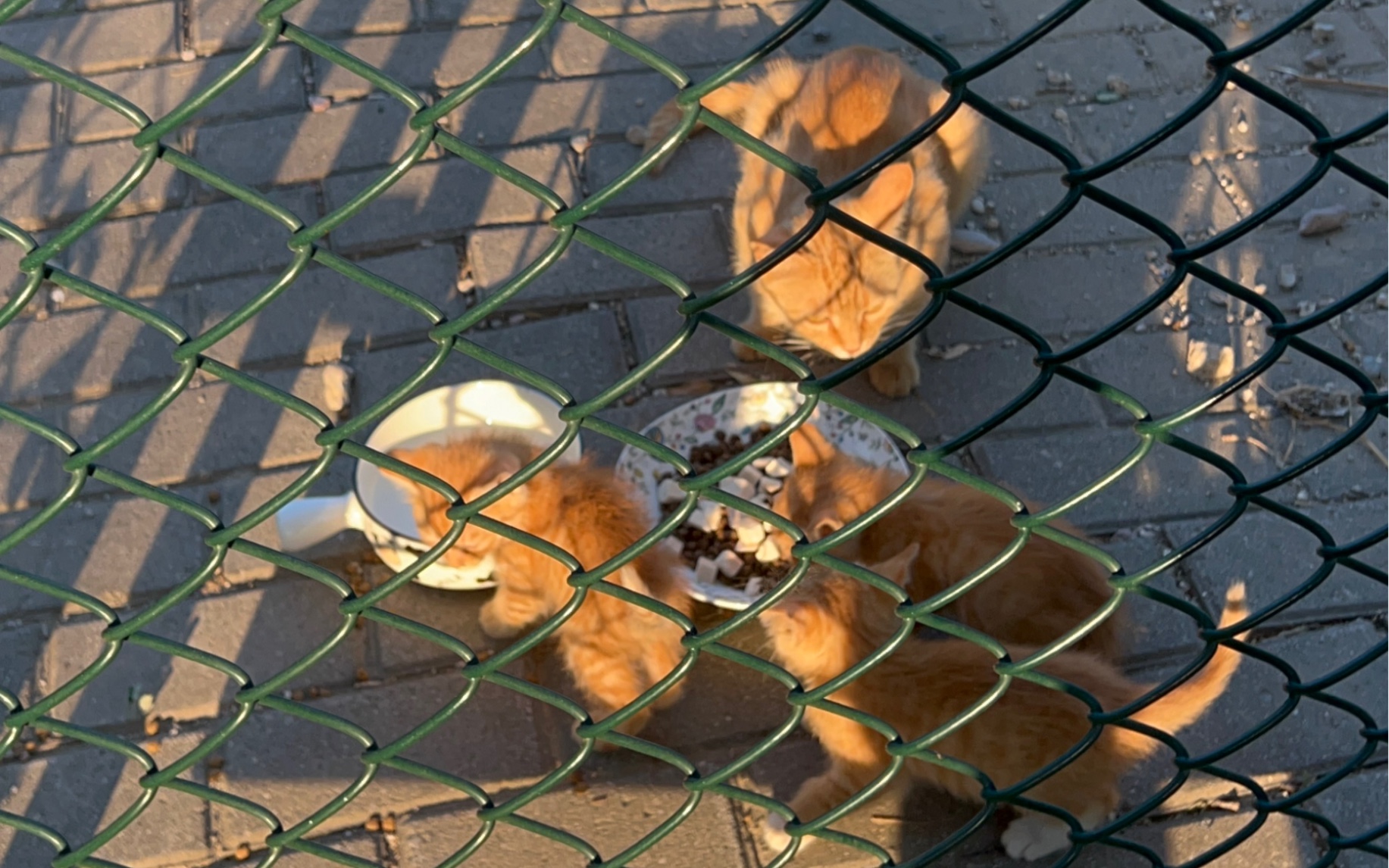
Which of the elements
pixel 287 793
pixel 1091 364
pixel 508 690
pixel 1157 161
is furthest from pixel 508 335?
pixel 1157 161

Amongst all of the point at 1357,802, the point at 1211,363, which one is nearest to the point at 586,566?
the point at 1357,802

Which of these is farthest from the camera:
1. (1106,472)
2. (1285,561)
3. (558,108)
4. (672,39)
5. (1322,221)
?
(672,39)

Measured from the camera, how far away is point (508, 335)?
351 centimetres

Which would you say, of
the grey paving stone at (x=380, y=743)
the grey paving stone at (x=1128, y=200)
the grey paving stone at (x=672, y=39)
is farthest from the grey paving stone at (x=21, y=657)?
the grey paving stone at (x=1128, y=200)

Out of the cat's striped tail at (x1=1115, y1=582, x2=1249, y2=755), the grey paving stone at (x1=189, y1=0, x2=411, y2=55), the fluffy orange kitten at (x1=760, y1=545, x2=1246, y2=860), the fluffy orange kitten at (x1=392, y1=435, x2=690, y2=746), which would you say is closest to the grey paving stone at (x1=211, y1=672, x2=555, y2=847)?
the fluffy orange kitten at (x1=392, y1=435, x2=690, y2=746)

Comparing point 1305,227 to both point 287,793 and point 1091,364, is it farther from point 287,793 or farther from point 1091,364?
point 287,793

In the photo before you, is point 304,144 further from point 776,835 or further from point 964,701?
point 964,701

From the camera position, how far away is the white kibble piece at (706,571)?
2898mm

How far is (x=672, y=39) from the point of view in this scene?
14.2ft

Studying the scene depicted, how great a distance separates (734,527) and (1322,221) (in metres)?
2.06

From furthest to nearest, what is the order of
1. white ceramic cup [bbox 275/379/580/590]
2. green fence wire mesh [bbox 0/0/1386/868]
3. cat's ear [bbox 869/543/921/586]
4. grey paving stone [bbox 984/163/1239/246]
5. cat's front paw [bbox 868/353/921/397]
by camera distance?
grey paving stone [bbox 984/163/1239/246] < cat's front paw [bbox 868/353/921/397] < white ceramic cup [bbox 275/379/580/590] < cat's ear [bbox 869/543/921/586] < green fence wire mesh [bbox 0/0/1386/868]

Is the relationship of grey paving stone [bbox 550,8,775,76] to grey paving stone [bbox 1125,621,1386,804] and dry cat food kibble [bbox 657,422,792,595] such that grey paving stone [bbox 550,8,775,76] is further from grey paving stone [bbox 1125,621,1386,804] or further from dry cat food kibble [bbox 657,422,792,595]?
grey paving stone [bbox 1125,621,1386,804]

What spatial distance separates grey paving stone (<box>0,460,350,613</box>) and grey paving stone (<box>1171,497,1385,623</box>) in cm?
218

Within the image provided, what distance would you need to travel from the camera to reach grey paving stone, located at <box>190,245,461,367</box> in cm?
345
